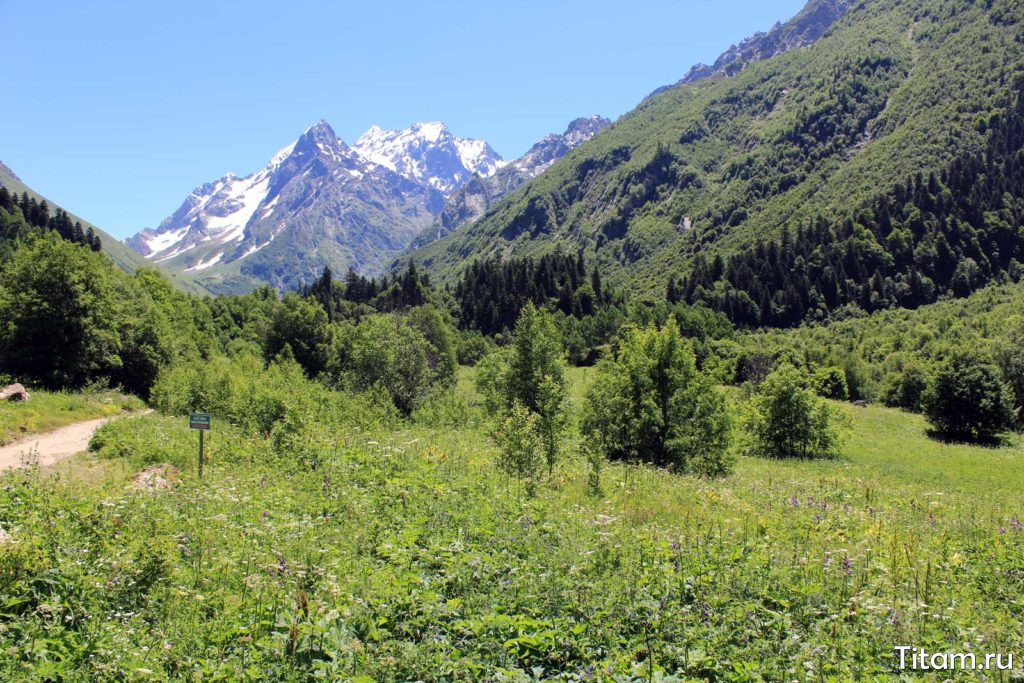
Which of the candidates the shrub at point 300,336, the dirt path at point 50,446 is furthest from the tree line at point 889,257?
the dirt path at point 50,446

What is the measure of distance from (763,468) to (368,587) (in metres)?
29.6

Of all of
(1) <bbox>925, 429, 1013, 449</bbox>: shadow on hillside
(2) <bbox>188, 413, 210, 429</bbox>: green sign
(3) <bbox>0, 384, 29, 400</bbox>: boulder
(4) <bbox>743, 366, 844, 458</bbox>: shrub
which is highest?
(2) <bbox>188, 413, 210, 429</bbox>: green sign

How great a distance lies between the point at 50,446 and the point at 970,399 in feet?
228

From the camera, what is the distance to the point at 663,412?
2961 cm

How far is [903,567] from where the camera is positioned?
28.6 feet

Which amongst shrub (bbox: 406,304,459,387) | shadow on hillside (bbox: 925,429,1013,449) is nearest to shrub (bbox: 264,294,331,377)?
shrub (bbox: 406,304,459,387)

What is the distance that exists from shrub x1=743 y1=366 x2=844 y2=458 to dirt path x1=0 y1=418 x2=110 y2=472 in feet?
132

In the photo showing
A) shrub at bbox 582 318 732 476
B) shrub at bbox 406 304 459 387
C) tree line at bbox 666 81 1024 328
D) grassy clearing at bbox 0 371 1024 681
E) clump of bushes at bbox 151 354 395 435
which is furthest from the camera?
tree line at bbox 666 81 1024 328

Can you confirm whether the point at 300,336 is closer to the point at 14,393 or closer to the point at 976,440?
the point at 14,393

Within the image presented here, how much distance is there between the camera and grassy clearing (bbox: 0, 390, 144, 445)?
24931mm

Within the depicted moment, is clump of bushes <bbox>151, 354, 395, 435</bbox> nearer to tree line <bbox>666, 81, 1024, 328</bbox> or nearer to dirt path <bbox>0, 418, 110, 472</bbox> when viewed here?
dirt path <bbox>0, 418, 110, 472</bbox>

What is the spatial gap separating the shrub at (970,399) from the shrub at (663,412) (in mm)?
38854

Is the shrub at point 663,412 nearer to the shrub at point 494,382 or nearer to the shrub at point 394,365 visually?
the shrub at point 494,382

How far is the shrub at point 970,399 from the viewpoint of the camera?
51.6 m
